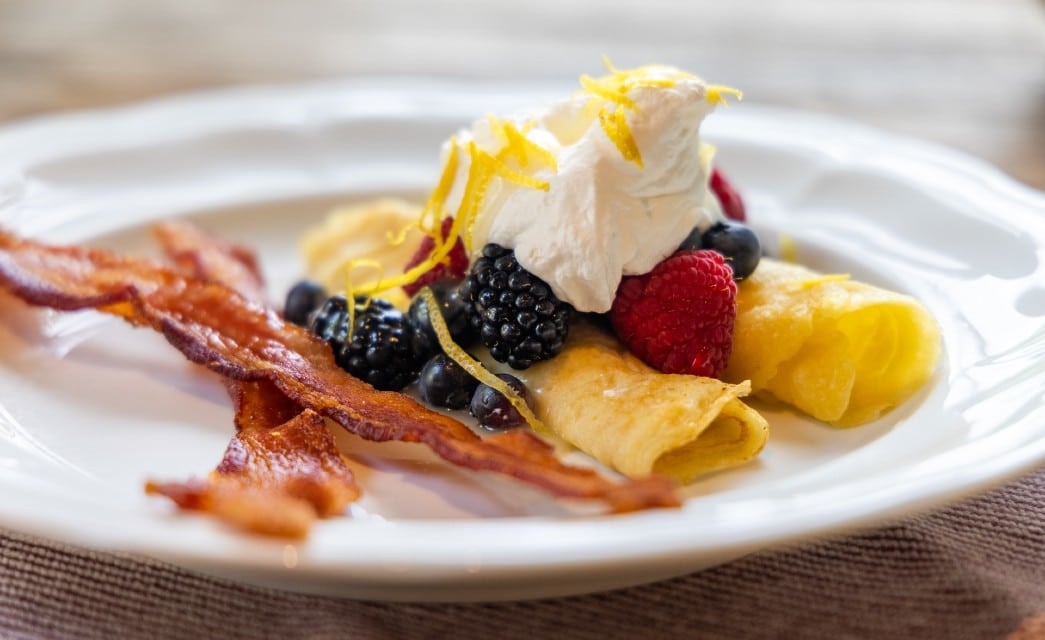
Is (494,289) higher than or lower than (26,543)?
higher

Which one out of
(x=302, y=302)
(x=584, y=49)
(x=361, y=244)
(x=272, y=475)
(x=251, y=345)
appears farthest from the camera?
(x=584, y=49)

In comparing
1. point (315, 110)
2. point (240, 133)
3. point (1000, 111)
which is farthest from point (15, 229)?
point (1000, 111)

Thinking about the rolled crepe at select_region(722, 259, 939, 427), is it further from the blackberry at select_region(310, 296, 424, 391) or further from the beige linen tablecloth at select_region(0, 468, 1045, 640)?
the blackberry at select_region(310, 296, 424, 391)

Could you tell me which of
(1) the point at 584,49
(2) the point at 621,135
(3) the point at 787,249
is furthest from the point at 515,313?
(1) the point at 584,49

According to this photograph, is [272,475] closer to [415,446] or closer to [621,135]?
[415,446]

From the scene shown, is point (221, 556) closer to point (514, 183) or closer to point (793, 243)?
point (514, 183)

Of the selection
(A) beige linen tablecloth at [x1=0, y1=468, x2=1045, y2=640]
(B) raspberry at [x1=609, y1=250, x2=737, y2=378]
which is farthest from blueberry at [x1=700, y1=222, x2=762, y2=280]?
(A) beige linen tablecloth at [x1=0, y1=468, x2=1045, y2=640]
